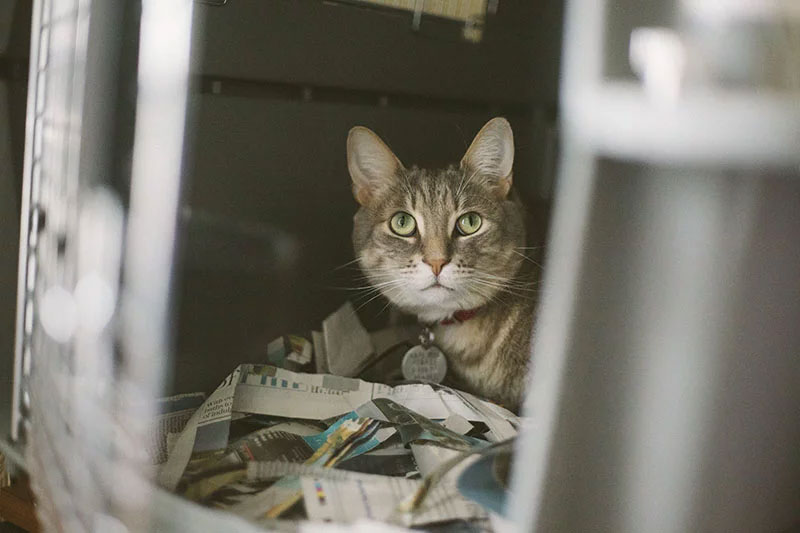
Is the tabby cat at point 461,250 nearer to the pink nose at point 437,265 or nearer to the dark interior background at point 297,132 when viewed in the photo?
the pink nose at point 437,265

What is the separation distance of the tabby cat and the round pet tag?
0.03 m

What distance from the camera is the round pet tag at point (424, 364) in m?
Result: 1.15

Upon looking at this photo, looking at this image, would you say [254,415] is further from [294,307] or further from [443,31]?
[443,31]

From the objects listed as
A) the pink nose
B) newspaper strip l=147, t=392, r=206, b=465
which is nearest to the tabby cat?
the pink nose

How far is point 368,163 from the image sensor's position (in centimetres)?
113

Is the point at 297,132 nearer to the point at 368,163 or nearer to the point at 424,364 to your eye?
the point at 368,163

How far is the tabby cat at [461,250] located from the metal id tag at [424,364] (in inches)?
1.1

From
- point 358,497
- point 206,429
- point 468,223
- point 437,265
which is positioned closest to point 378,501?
point 358,497

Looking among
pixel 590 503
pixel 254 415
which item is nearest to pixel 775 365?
pixel 590 503

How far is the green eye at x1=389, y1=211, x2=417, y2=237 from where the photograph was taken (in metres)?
1.13

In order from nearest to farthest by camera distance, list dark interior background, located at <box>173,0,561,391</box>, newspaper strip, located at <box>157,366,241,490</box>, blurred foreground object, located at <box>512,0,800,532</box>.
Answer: blurred foreground object, located at <box>512,0,800,532</box> < newspaper strip, located at <box>157,366,241,490</box> < dark interior background, located at <box>173,0,561,391</box>

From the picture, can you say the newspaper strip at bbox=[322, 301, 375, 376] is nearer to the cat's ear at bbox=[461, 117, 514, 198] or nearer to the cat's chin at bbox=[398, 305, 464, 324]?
the cat's chin at bbox=[398, 305, 464, 324]

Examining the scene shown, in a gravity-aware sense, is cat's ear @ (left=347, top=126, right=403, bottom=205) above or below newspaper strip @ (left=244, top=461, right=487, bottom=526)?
above

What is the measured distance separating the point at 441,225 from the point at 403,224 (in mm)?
75
